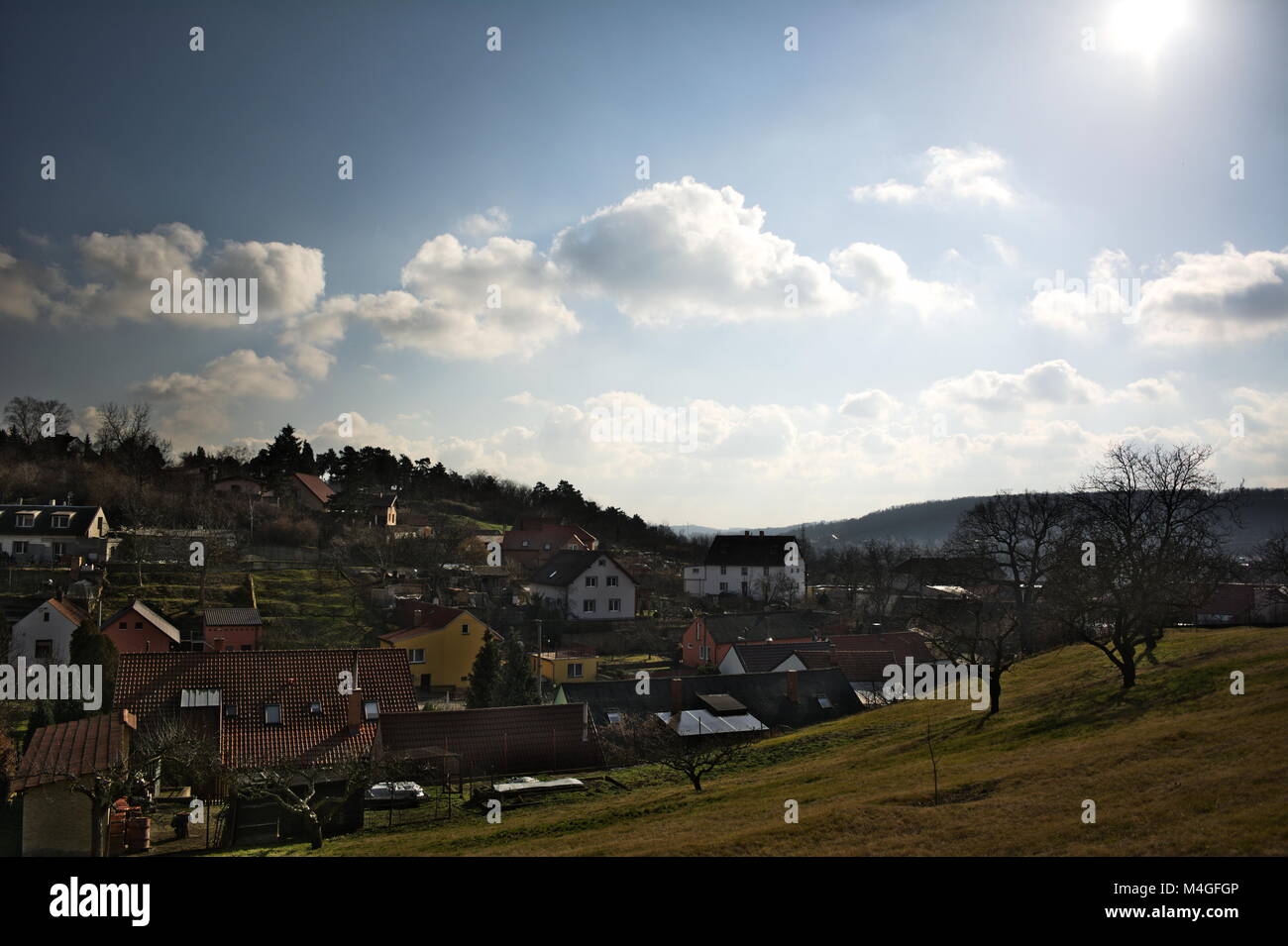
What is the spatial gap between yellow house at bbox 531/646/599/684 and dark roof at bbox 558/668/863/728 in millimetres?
4538

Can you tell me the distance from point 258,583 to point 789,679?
26.2 m

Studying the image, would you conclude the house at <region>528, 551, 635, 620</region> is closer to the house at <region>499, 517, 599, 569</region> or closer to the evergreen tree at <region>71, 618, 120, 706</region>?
the house at <region>499, 517, 599, 569</region>

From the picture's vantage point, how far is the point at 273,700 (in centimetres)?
1969

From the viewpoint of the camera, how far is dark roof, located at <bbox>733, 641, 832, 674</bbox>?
1257 inches

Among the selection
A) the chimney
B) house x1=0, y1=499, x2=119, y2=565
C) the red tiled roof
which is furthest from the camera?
house x1=0, y1=499, x2=119, y2=565

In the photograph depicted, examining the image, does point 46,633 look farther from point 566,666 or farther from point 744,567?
point 744,567

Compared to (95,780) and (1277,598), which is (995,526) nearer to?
(1277,598)

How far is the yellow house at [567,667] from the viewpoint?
3173 cm

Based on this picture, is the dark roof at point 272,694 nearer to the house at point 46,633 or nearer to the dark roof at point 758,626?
the house at point 46,633

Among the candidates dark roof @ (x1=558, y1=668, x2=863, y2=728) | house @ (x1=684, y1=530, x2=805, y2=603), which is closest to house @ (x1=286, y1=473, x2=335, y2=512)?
house @ (x1=684, y1=530, x2=805, y2=603)

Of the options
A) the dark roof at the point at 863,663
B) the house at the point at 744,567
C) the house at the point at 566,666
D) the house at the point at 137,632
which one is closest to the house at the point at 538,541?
the house at the point at 744,567

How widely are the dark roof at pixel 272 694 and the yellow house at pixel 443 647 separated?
903 cm
